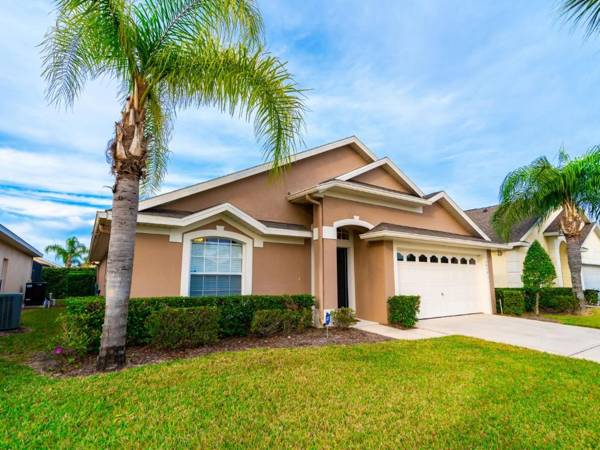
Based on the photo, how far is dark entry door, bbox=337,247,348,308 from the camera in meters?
12.4

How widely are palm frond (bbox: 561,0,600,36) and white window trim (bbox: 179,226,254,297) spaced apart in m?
8.75

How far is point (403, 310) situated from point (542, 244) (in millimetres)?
14232

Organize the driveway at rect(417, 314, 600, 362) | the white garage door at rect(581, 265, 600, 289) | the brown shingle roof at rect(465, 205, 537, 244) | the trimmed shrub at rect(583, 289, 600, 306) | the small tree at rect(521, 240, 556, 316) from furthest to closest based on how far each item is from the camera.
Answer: the white garage door at rect(581, 265, 600, 289), the trimmed shrub at rect(583, 289, 600, 306), the brown shingle roof at rect(465, 205, 537, 244), the small tree at rect(521, 240, 556, 316), the driveway at rect(417, 314, 600, 362)

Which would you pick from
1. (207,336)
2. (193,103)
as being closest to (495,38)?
(193,103)

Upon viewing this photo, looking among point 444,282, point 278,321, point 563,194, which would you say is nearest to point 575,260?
point 563,194

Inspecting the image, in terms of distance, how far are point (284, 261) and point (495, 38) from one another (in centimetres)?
936

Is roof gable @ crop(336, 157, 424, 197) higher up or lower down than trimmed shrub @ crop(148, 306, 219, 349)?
higher up

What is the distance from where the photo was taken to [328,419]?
393 cm

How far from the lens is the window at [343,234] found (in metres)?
12.5

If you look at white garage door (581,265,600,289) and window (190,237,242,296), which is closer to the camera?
window (190,237,242,296)

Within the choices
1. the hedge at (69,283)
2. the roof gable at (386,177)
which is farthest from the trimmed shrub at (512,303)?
the hedge at (69,283)

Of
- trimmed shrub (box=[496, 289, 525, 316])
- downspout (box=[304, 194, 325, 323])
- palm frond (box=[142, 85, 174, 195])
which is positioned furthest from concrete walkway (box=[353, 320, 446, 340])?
palm frond (box=[142, 85, 174, 195])

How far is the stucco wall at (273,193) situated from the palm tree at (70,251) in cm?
3644

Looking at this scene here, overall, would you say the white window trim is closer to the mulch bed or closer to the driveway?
the mulch bed
